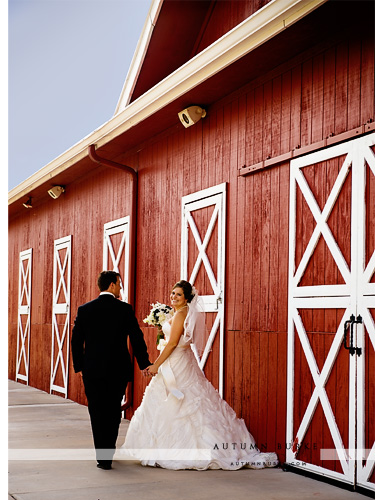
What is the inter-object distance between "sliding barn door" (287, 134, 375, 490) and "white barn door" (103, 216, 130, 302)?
13.1 ft

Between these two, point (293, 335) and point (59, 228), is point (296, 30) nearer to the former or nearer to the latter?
point (293, 335)

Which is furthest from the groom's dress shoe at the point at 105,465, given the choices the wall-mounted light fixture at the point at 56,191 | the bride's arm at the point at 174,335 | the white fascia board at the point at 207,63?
the wall-mounted light fixture at the point at 56,191

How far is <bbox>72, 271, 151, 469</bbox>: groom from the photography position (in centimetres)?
613

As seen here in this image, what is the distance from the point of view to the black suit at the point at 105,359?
20.1 feet

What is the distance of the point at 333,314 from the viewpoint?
5566 millimetres

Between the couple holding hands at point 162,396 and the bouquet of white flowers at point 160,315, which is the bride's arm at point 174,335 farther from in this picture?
the bouquet of white flowers at point 160,315

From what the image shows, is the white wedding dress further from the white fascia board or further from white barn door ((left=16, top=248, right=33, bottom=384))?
white barn door ((left=16, top=248, right=33, bottom=384))

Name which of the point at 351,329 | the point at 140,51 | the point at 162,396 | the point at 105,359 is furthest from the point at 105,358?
the point at 140,51

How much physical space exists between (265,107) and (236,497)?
3.47 metres

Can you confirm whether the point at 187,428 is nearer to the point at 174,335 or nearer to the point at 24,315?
the point at 174,335

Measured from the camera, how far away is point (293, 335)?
19.7ft

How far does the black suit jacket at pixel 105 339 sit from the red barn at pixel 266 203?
1.14 m

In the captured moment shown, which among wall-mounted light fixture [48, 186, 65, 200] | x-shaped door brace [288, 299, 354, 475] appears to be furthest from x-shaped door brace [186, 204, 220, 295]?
wall-mounted light fixture [48, 186, 65, 200]
